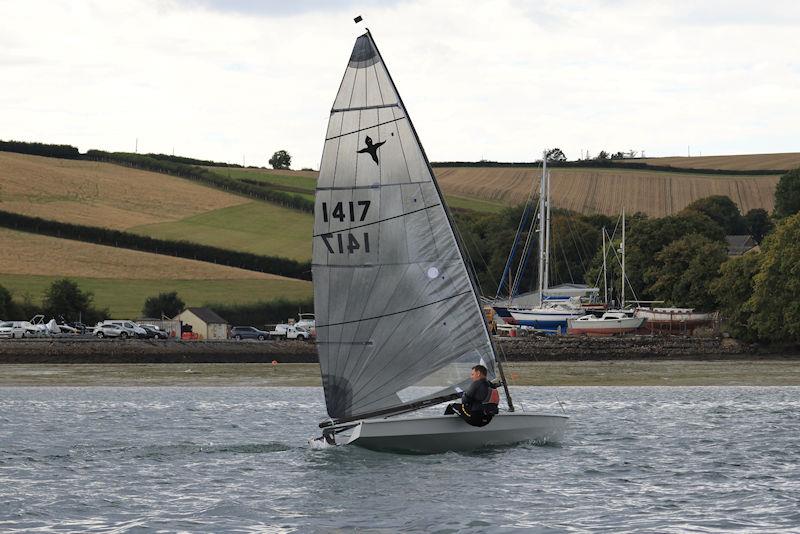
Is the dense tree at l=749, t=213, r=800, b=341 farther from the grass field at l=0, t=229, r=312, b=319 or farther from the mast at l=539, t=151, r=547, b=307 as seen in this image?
the grass field at l=0, t=229, r=312, b=319

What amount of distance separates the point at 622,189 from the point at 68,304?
84754 mm

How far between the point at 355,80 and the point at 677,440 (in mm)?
12371

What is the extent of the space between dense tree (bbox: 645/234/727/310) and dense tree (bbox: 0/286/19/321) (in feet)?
176

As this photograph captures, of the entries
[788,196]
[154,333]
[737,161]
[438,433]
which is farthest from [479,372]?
[737,161]

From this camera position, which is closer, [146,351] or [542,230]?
[146,351]

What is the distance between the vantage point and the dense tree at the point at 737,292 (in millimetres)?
92312

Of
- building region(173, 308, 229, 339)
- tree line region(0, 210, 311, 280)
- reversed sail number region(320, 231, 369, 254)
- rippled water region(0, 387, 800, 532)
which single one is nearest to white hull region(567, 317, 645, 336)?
building region(173, 308, 229, 339)

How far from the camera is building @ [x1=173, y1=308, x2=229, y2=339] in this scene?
4168 inches

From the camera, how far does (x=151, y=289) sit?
406 ft

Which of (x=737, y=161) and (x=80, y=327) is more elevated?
(x=737, y=161)

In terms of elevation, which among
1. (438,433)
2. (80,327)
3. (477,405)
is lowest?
(438,433)

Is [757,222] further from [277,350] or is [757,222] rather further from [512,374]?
[512,374]

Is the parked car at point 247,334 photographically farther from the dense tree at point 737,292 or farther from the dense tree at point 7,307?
the dense tree at point 737,292

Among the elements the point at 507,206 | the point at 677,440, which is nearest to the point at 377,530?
the point at 677,440
